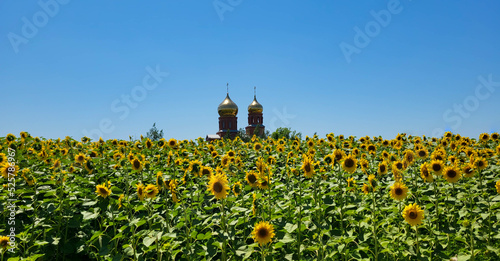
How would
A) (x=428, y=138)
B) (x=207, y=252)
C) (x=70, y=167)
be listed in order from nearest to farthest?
(x=207, y=252) < (x=70, y=167) < (x=428, y=138)

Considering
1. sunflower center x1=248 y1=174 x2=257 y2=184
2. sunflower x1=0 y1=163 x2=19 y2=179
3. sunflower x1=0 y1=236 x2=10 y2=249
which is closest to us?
sunflower x1=0 y1=236 x2=10 y2=249

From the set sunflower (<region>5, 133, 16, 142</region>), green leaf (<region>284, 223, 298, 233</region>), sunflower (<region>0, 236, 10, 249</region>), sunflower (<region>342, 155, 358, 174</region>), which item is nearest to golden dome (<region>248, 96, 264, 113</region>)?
sunflower (<region>5, 133, 16, 142</region>)

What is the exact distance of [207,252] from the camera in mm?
3566

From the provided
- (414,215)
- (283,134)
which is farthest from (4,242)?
(283,134)

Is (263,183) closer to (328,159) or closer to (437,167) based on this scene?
(328,159)

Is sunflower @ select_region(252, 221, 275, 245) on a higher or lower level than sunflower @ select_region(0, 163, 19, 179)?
lower

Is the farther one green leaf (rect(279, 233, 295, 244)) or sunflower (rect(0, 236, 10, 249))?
sunflower (rect(0, 236, 10, 249))

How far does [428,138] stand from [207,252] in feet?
32.3

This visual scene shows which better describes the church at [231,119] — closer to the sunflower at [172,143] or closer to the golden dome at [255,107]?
the golden dome at [255,107]

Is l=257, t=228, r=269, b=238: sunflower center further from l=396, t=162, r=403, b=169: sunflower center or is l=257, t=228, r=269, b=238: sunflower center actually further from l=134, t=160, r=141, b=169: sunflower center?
l=396, t=162, r=403, b=169: sunflower center

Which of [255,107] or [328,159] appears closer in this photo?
[328,159]

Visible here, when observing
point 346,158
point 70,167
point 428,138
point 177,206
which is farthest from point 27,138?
point 428,138

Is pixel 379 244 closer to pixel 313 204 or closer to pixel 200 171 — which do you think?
pixel 313 204

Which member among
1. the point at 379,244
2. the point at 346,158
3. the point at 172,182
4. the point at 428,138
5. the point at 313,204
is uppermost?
the point at 428,138
